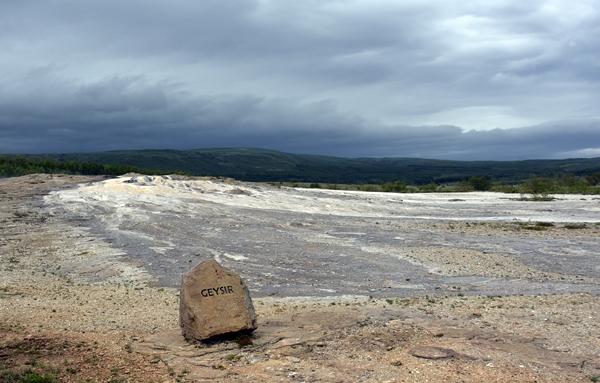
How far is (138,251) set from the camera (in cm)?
2280

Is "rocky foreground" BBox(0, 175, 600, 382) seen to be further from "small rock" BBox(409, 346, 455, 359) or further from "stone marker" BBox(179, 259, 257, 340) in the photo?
"stone marker" BBox(179, 259, 257, 340)

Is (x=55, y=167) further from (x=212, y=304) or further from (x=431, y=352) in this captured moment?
(x=431, y=352)

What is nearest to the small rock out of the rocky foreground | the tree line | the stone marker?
the rocky foreground

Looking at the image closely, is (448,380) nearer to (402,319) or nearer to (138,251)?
(402,319)

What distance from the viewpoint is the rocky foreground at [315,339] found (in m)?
8.62

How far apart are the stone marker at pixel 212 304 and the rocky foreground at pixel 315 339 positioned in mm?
286

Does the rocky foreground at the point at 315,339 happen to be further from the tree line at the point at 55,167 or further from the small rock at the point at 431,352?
the tree line at the point at 55,167

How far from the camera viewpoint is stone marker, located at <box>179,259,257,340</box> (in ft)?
33.6

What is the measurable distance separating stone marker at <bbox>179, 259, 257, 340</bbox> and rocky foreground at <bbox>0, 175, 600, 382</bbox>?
0.29m

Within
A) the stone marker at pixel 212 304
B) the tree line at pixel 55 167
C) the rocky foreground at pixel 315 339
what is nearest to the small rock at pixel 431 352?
the rocky foreground at pixel 315 339

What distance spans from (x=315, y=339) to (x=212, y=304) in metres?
2.12

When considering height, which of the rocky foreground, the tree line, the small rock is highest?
the tree line

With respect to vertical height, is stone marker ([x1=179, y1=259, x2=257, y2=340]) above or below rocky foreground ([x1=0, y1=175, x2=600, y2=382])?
above

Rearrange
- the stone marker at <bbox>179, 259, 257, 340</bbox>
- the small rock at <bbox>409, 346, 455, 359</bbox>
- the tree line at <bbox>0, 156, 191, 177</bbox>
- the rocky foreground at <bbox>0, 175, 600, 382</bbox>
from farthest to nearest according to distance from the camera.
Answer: the tree line at <bbox>0, 156, 191, 177</bbox>
the stone marker at <bbox>179, 259, 257, 340</bbox>
the small rock at <bbox>409, 346, 455, 359</bbox>
the rocky foreground at <bbox>0, 175, 600, 382</bbox>
